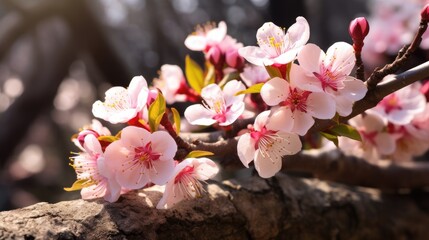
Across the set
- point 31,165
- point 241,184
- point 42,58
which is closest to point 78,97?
point 31,165

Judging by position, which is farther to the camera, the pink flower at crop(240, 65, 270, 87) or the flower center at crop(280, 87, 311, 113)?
the pink flower at crop(240, 65, 270, 87)

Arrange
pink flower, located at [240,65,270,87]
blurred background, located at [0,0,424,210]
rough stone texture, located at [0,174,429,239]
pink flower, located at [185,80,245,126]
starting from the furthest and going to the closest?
blurred background, located at [0,0,424,210], pink flower, located at [240,65,270,87], pink flower, located at [185,80,245,126], rough stone texture, located at [0,174,429,239]

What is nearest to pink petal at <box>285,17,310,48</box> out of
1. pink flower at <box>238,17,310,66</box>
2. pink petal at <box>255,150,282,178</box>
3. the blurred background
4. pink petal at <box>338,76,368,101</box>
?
pink flower at <box>238,17,310,66</box>

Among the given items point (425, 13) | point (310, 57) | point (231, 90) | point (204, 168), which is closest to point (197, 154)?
→ point (204, 168)

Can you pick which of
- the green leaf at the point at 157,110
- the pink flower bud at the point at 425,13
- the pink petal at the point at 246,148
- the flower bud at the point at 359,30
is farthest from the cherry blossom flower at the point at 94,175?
the pink flower bud at the point at 425,13

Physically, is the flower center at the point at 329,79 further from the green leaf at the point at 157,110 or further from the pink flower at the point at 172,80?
the pink flower at the point at 172,80

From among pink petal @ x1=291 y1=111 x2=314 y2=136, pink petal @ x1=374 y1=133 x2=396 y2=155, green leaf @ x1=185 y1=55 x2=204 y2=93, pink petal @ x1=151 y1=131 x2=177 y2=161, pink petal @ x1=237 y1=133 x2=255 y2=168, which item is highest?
green leaf @ x1=185 y1=55 x2=204 y2=93

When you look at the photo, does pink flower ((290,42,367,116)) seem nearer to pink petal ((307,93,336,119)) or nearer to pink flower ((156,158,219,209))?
pink petal ((307,93,336,119))

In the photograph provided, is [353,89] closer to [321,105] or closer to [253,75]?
[321,105]
